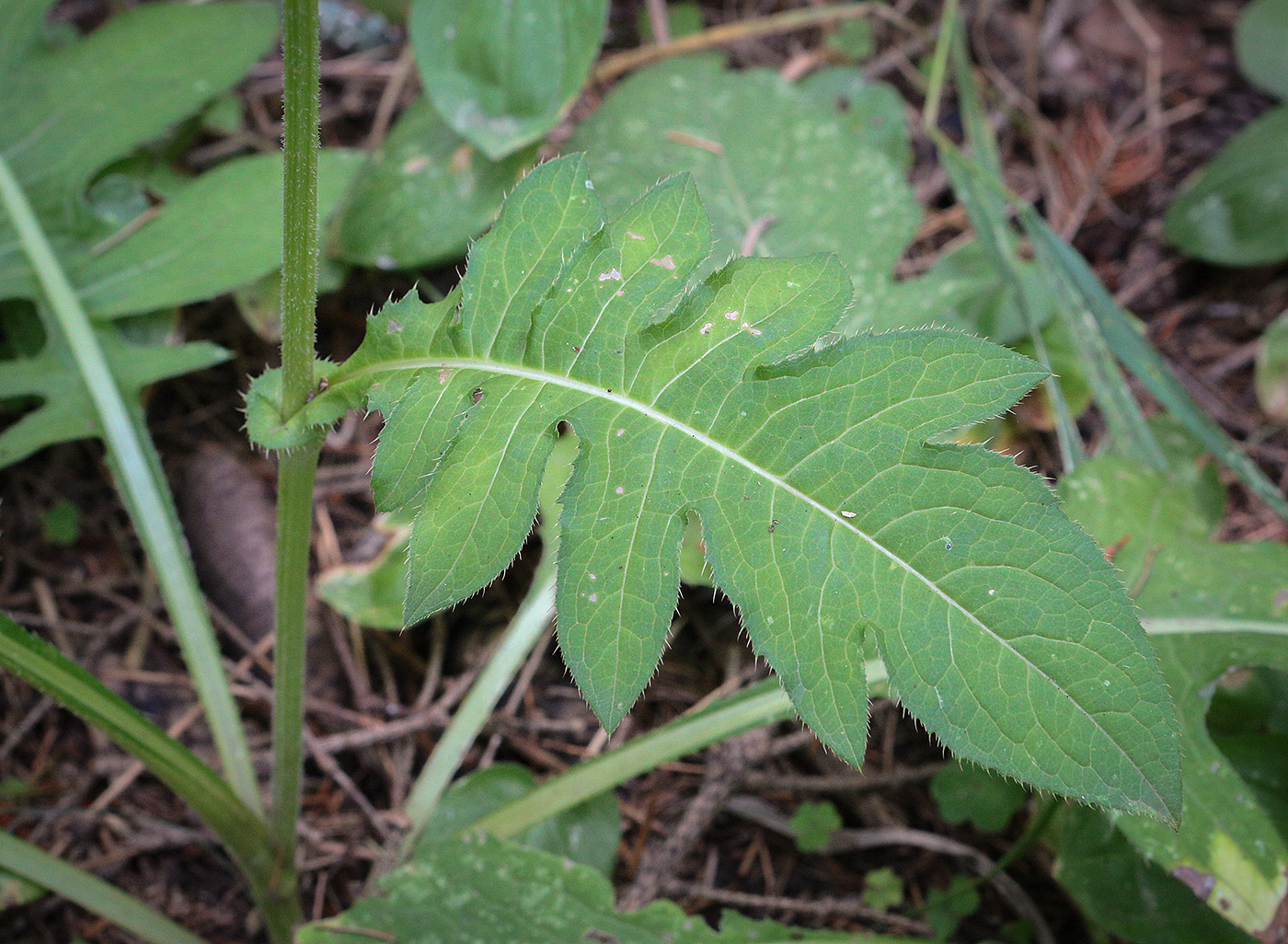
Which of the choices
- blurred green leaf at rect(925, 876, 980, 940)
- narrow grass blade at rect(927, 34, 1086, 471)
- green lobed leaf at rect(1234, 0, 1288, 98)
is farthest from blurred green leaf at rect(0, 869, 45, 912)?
green lobed leaf at rect(1234, 0, 1288, 98)

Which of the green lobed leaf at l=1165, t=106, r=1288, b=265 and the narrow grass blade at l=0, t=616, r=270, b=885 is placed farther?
the green lobed leaf at l=1165, t=106, r=1288, b=265

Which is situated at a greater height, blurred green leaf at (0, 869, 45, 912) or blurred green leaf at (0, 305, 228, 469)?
blurred green leaf at (0, 305, 228, 469)

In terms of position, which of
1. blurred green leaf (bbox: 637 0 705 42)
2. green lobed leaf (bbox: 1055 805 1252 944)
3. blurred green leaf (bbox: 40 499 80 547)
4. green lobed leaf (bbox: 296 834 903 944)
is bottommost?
green lobed leaf (bbox: 1055 805 1252 944)

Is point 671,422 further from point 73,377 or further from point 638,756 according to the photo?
point 73,377

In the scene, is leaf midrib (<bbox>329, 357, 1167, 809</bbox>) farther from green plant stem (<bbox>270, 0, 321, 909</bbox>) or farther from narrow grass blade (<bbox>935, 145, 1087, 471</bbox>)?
narrow grass blade (<bbox>935, 145, 1087, 471</bbox>)

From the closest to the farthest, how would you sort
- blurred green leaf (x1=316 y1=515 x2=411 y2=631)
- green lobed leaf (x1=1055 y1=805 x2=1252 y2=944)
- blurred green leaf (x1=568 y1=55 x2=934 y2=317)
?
green lobed leaf (x1=1055 y1=805 x2=1252 y2=944) < blurred green leaf (x1=316 y1=515 x2=411 y2=631) < blurred green leaf (x1=568 y1=55 x2=934 y2=317)

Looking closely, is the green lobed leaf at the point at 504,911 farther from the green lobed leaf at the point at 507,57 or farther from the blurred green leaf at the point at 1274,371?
the blurred green leaf at the point at 1274,371

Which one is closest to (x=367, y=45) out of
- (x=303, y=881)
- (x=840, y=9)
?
(x=840, y=9)
